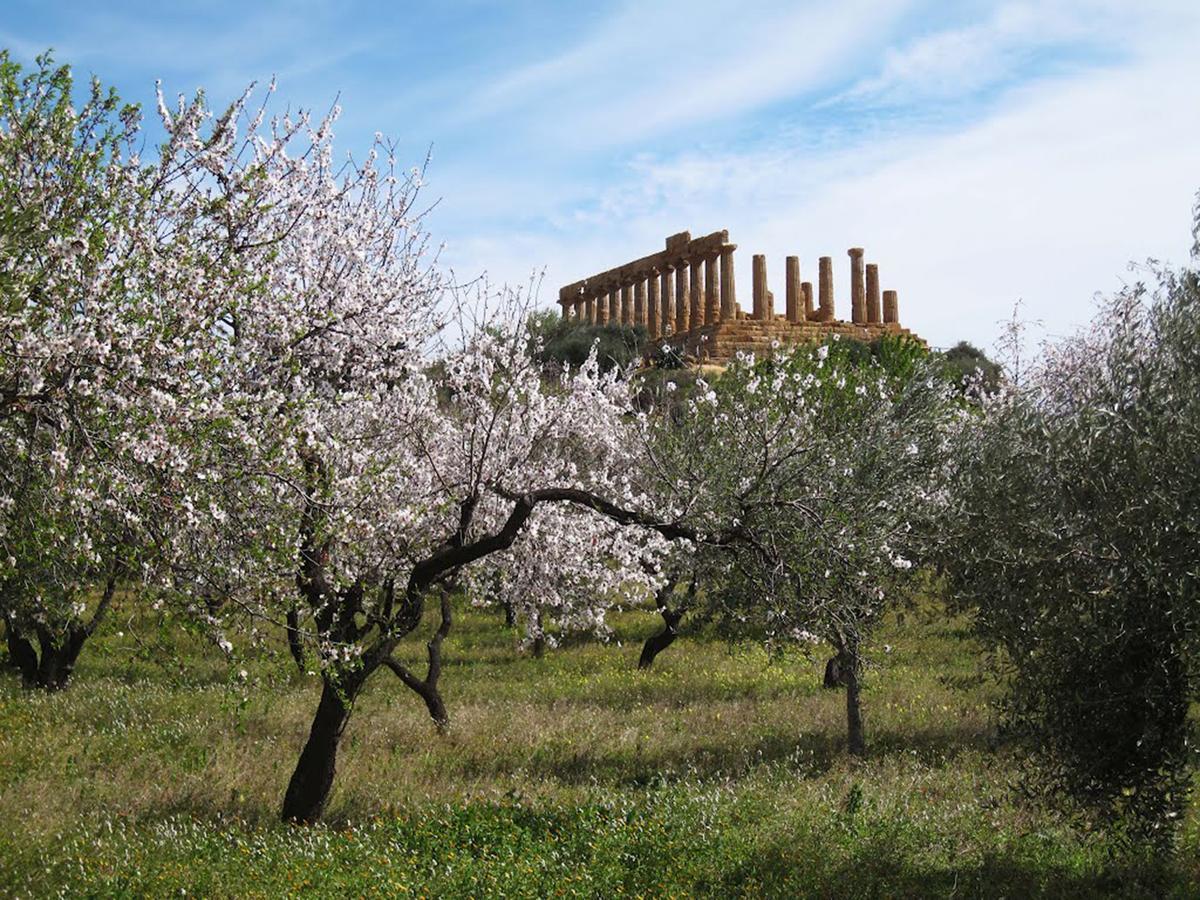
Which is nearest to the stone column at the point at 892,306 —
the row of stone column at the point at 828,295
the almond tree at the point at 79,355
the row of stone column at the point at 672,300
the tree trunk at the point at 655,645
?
the row of stone column at the point at 828,295

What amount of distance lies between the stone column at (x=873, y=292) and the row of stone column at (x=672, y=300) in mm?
10469

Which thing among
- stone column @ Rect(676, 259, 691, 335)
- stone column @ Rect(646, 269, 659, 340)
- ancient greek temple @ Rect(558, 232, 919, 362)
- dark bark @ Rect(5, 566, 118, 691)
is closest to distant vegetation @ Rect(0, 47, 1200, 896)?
dark bark @ Rect(5, 566, 118, 691)

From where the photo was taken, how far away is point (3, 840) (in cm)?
1100

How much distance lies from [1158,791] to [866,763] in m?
5.20

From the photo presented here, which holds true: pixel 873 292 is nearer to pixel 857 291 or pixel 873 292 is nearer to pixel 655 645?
pixel 857 291

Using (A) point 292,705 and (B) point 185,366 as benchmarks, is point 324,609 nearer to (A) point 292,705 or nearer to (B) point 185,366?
(B) point 185,366

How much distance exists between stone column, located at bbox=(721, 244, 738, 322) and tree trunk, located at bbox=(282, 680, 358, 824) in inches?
2427

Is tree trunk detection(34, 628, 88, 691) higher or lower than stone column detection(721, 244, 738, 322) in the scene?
lower

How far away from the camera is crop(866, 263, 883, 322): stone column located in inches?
3091

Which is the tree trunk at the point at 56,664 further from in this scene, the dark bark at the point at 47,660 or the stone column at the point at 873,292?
the stone column at the point at 873,292

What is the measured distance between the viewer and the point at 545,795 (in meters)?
12.9

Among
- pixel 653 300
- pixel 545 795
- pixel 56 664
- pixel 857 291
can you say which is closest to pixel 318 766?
pixel 545 795

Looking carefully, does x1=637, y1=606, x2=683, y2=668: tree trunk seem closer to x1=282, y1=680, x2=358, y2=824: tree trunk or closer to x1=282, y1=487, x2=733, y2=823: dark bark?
x1=282, y1=487, x2=733, y2=823: dark bark

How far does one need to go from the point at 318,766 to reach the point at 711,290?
66640 millimetres
